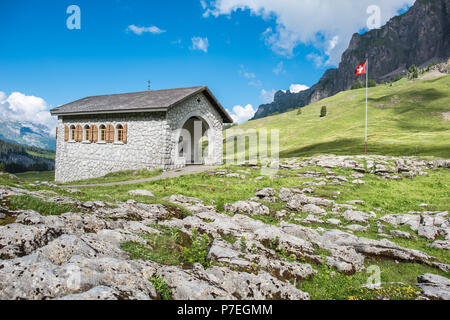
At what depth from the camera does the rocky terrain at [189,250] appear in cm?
387

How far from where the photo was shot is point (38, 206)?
6949mm

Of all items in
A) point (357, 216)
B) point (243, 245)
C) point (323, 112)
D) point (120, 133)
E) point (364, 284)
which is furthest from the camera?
point (323, 112)

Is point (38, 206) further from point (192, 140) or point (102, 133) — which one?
point (192, 140)

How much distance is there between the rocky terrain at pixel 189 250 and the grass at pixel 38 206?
24 centimetres

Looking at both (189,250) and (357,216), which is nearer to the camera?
(189,250)

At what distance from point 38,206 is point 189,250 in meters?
4.36

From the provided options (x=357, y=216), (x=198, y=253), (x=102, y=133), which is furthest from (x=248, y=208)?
(x=102, y=133)

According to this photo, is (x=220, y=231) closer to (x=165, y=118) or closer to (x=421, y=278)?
(x=421, y=278)

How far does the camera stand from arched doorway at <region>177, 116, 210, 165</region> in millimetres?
30087

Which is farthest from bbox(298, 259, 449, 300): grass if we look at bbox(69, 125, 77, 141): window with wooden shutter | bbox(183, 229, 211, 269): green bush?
bbox(69, 125, 77, 141): window with wooden shutter

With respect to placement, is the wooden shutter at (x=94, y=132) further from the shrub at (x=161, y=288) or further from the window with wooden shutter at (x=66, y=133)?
the shrub at (x=161, y=288)
